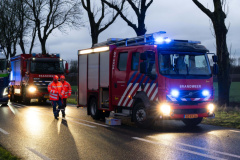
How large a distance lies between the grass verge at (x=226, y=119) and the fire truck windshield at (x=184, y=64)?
6.51ft

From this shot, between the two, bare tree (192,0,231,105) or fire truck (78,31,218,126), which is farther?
bare tree (192,0,231,105)

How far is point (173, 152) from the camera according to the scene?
7.99m

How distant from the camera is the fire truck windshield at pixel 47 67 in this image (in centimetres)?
2331

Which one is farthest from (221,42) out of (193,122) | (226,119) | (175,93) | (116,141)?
(116,141)

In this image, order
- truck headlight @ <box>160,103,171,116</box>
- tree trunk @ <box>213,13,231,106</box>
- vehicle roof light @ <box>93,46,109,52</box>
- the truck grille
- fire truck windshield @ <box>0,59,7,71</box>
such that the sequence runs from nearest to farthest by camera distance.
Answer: truck headlight @ <box>160,103,171,116</box> → the truck grille → vehicle roof light @ <box>93,46,109,52</box> → tree trunk @ <box>213,13,231,106</box> → fire truck windshield @ <box>0,59,7,71</box>

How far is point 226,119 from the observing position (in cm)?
1374

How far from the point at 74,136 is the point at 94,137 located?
586 mm

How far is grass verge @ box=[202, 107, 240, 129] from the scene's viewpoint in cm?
1276

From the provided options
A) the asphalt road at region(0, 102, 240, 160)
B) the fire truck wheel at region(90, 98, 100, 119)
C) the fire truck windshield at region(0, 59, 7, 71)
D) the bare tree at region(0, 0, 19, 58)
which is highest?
the bare tree at region(0, 0, 19, 58)

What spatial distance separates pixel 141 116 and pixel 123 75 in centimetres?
167

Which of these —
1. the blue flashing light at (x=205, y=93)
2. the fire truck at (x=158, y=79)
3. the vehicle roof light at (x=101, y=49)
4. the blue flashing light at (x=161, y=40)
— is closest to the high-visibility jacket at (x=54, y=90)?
the vehicle roof light at (x=101, y=49)

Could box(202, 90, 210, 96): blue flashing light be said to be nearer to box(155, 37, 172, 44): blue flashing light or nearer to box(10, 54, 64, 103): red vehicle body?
box(155, 37, 172, 44): blue flashing light

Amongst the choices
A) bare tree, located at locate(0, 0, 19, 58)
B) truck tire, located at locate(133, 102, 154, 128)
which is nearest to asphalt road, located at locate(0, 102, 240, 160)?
truck tire, located at locate(133, 102, 154, 128)

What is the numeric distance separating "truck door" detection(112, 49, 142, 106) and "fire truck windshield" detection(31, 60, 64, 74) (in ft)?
36.0
